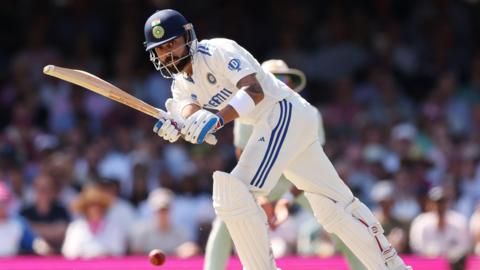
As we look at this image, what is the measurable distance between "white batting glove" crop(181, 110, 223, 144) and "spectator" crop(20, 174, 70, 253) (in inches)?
159

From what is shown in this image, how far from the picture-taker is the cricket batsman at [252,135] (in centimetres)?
570

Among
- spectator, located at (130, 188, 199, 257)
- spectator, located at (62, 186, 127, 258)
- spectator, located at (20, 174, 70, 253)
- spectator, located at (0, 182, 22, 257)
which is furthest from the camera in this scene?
spectator, located at (20, 174, 70, 253)

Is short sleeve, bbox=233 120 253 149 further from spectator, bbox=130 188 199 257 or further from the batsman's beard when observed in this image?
spectator, bbox=130 188 199 257

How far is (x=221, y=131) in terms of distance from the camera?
10.9m

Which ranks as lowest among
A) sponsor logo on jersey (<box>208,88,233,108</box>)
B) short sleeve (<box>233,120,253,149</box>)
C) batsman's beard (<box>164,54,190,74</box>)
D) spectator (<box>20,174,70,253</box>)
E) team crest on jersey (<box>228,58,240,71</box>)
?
sponsor logo on jersey (<box>208,88,233,108</box>)

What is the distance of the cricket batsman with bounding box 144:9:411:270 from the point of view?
5.70m

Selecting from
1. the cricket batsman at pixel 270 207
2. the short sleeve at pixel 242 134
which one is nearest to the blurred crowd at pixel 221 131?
the cricket batsman at pixel 270 207

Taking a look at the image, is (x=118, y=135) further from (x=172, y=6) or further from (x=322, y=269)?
(x=322, y=269)

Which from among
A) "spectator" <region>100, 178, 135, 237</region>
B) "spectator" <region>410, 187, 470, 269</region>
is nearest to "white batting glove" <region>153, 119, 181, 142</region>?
"spectator" <region>100, 178, 135, 237</region>

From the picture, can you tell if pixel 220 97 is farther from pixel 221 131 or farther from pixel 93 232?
pixel 221 131

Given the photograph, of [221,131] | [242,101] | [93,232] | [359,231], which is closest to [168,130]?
[242,101]

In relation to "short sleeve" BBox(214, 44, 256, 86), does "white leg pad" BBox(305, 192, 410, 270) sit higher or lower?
lower

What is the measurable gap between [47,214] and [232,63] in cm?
416

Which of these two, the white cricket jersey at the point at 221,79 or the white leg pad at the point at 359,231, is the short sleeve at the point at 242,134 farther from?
the white leg pad at the point at 359,231
